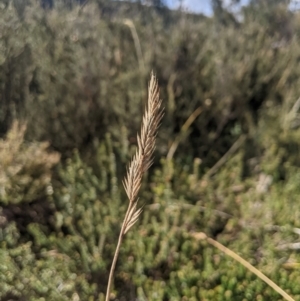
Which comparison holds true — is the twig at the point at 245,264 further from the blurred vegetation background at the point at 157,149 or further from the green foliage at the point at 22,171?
the green foliage at the point at 22,171

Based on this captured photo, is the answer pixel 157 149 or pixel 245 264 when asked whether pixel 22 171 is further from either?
pixel 245 264

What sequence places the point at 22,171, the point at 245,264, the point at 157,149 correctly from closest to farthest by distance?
the point at 245,264 → the point at 22,171 → the point at 157,149

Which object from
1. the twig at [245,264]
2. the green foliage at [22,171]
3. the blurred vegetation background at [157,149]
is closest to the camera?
the twig at [245,264]

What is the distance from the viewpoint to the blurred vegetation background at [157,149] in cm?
173

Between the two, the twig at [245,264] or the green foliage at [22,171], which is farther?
the green foliage at [22,171]

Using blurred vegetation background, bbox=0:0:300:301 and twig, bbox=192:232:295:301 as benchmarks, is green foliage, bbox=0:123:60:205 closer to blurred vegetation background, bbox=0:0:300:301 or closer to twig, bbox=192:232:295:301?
blurred vegetation background, bbox=0:0:300:301

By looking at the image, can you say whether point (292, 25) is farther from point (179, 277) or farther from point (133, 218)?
point (133, 218)

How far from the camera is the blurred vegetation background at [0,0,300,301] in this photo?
1734 millimetres

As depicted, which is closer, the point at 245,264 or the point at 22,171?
the point at 245,264

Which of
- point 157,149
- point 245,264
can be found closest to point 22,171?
point 157,149

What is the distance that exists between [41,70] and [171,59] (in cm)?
74

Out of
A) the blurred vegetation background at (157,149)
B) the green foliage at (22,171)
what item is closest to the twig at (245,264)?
the blurred vegetation background at (157,149)

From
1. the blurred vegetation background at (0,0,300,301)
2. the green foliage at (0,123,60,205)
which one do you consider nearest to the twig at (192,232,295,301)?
the blurred vegetation background at (0,0,300,301)

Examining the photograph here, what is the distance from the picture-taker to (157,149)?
8.15ft
